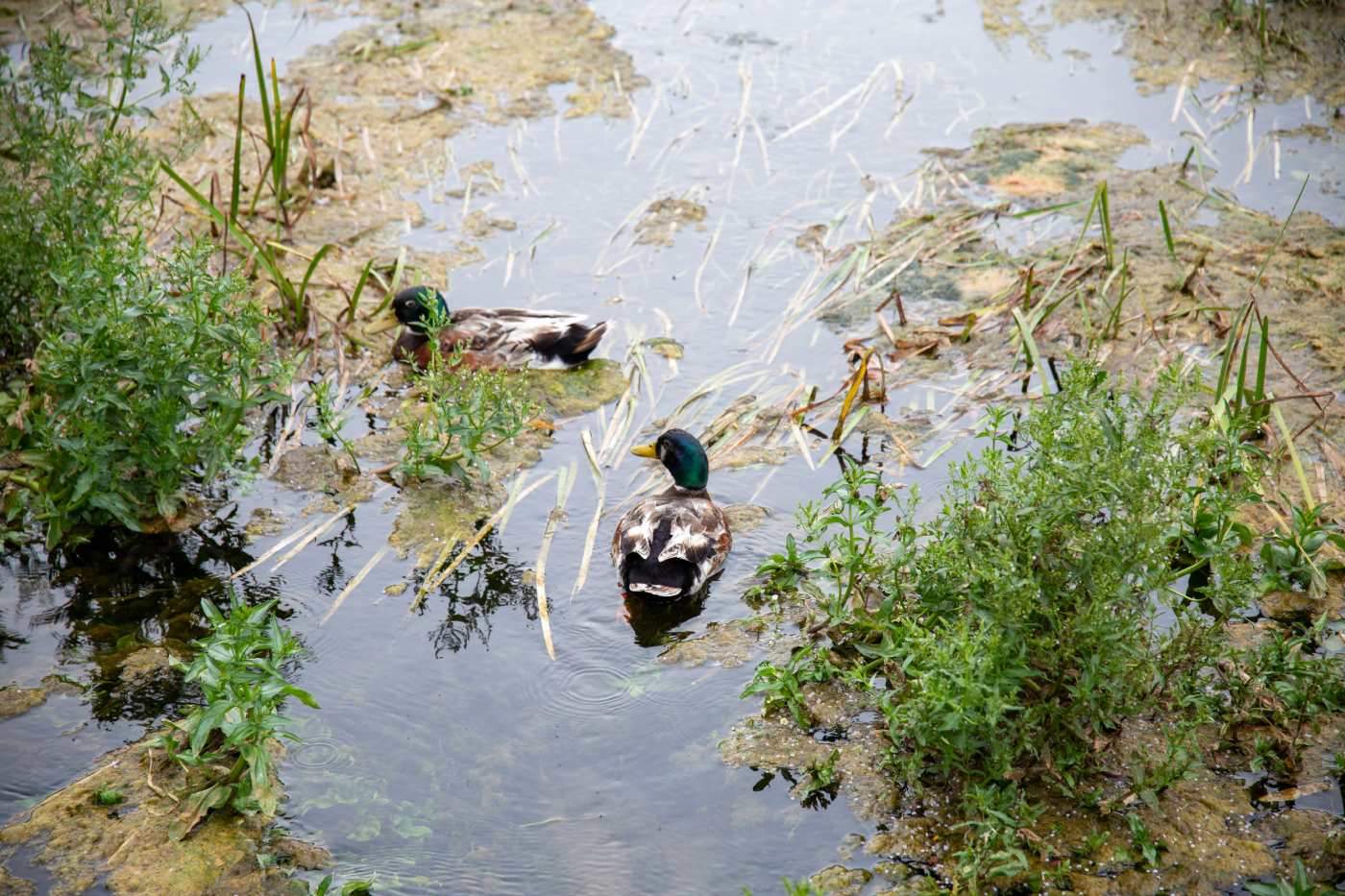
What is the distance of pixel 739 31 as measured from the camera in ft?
41.1

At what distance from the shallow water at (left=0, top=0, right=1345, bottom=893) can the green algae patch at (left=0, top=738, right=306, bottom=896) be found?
0.19 m

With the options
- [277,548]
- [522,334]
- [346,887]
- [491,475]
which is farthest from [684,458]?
[346,887]

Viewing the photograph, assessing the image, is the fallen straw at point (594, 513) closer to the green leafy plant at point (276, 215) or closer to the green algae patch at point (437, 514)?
the green algae patch at point (437, 514)

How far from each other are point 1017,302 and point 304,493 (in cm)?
462

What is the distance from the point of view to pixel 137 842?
4.77 m

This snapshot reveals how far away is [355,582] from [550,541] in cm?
102

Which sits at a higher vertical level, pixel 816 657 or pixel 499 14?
pixel 499 14

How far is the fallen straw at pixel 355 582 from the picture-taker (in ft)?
20.1

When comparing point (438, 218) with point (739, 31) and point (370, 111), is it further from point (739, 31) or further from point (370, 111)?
point (739, 31)

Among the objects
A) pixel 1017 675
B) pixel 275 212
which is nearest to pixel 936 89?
pixel 275 212

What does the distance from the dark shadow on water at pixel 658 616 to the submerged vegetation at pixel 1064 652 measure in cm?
73

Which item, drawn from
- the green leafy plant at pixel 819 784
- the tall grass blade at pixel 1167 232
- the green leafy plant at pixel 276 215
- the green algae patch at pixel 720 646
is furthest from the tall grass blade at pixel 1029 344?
the green leafy plant at pixel 276 215

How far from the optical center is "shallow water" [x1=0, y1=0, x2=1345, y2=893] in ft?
16.2

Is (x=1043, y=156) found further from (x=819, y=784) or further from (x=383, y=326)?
(x=819, y=784)
